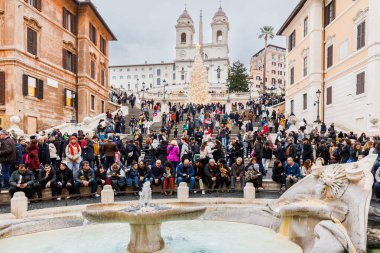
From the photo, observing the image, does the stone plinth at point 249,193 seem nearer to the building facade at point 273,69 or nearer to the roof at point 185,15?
the building facade at point 273,69

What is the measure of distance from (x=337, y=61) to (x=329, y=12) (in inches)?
183

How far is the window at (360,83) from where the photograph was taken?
2116 cm

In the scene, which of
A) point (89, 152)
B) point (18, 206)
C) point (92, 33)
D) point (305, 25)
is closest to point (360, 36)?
point (305, 25)

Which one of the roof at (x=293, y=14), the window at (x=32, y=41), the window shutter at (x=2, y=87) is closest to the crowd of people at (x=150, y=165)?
the window shutter at (x=2, y=87)

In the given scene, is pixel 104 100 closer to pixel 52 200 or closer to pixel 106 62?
pixel 106 62

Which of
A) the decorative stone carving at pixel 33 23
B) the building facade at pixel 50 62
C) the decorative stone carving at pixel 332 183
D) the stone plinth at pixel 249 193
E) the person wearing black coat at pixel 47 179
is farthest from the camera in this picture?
the decorative stone carving at pixel 33 23

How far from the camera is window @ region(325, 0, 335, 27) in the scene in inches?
1053

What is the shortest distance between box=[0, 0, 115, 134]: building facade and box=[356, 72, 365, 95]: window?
69.2 ft

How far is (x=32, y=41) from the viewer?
80.1ft

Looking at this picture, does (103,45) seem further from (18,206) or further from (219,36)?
(219,36)

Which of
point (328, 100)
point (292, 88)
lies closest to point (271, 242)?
point (328, 100)

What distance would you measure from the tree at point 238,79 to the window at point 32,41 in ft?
181

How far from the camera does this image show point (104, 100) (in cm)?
3828

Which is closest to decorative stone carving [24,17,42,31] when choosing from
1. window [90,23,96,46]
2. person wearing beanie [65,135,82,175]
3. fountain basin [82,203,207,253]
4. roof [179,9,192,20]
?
window [90,23,96,46]
